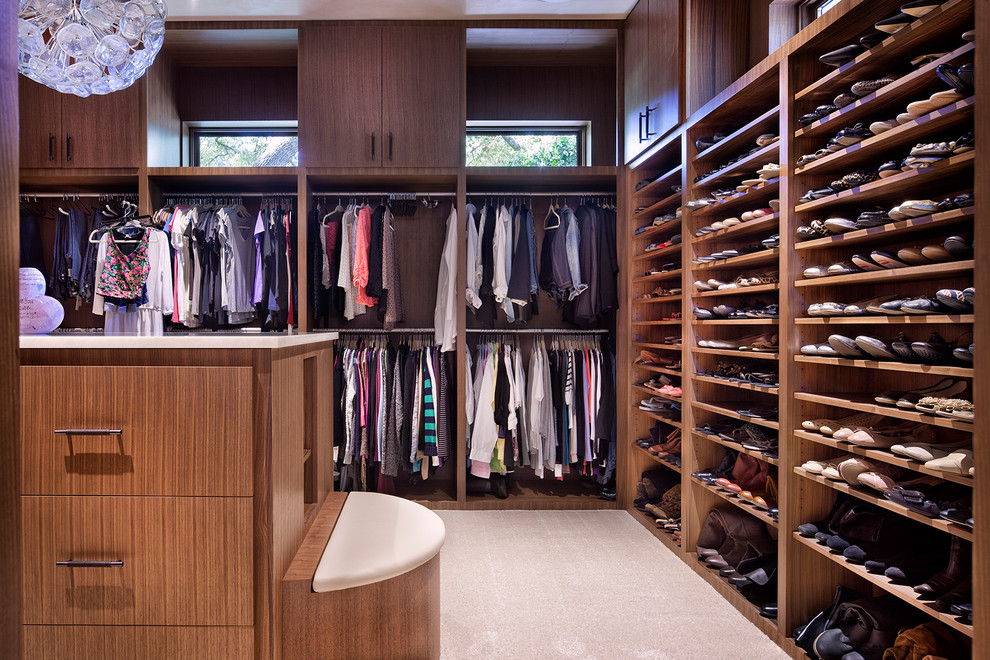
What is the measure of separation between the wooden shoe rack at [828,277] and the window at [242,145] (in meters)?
2.78

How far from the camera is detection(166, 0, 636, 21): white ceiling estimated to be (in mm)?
3457

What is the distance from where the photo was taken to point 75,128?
367 centimetres

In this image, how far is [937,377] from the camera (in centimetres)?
197

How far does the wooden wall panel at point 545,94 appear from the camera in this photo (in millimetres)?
4262

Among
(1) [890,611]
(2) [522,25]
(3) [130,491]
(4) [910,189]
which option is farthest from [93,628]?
(2) [522,25]

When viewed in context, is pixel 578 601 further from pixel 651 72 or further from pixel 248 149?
pixel 248 149

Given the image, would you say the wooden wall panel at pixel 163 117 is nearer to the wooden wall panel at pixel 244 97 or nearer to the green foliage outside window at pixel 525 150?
the wooden wall panel at pixel 244 97

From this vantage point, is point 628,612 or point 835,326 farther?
point 628,612

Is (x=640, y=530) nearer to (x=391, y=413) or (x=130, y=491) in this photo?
(x=391, y=413)

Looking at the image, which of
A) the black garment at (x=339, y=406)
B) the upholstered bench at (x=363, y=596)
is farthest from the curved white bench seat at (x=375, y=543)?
the black garment at (x=339, y=406)

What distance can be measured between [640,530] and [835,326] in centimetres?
168

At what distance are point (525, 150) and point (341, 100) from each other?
1.31 meters

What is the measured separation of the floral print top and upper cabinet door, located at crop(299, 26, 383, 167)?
1.04 meters

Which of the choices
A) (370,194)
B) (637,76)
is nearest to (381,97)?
(370,194)
